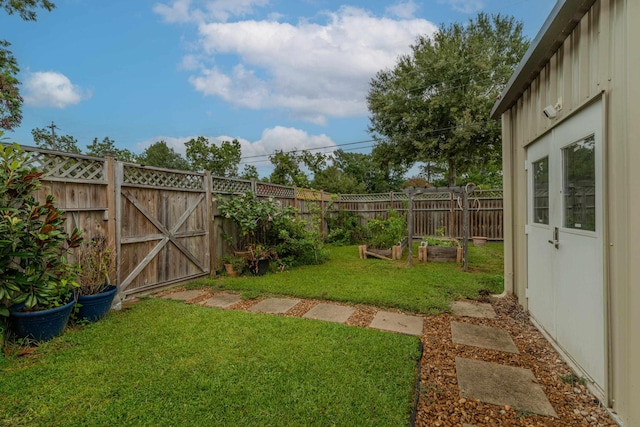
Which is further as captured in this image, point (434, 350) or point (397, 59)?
point (397, 59)

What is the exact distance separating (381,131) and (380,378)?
13920 mm

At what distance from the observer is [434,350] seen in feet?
8.14

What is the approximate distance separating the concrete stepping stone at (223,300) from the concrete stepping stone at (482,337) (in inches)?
110

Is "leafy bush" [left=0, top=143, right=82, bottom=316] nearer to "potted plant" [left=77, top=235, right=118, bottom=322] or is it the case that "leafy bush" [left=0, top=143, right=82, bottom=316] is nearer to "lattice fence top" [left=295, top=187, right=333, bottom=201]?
"potted plant" [left=77, top=235, right=118, bottom=322]

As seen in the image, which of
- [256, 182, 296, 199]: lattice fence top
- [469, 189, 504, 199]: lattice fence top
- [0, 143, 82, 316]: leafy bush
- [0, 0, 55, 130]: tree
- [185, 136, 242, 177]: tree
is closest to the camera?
[0, 143, 82, 316]: leafy bush

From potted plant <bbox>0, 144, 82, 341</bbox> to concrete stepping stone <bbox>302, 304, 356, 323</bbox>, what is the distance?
2489 mm

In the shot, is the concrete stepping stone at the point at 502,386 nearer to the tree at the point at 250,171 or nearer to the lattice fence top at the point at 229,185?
the lattice fence top at the point at 229,185

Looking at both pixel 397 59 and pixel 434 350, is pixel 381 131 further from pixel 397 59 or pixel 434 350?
pixel 434 350

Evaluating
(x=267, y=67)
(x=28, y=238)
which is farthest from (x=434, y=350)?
(x=267, y=67)

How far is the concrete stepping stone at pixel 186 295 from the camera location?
13.3 ft

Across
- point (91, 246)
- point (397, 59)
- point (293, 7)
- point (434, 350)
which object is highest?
point (397, 59)

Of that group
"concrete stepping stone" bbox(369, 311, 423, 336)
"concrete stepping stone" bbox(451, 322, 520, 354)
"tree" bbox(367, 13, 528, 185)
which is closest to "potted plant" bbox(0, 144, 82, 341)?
"concrete stepping stone" bbox(369, 311, 423, 336)

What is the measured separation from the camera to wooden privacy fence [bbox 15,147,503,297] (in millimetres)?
3258

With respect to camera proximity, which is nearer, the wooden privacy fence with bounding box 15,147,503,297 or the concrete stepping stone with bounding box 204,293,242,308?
the wooden privacy fence with bounding box 15,147,503,297
